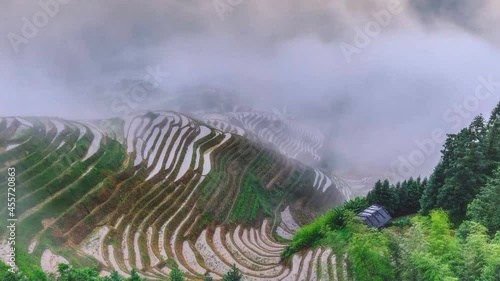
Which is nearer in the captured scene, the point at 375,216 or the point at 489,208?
the point at 489,208

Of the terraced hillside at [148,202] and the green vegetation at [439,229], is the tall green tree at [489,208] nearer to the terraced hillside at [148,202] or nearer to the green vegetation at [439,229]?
Answer: the green vegetation at [439,229]

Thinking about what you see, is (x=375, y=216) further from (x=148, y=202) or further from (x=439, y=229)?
(x=148, y=202)

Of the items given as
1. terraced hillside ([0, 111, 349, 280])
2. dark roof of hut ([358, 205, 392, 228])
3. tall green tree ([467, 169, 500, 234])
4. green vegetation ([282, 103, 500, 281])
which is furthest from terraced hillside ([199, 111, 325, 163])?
tall green tree ([467, 169, 500, 234])

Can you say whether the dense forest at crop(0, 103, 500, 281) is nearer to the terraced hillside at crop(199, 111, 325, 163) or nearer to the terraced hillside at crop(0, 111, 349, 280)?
the terraced hillside at crop(0, 111, 349, 280)

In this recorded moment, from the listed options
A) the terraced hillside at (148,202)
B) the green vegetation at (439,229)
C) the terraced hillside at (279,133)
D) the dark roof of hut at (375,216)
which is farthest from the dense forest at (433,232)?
the terraced hillside at (279,133)

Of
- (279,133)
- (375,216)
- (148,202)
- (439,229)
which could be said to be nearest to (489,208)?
(439,229)

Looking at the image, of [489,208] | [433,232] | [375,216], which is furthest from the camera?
[375,216]
